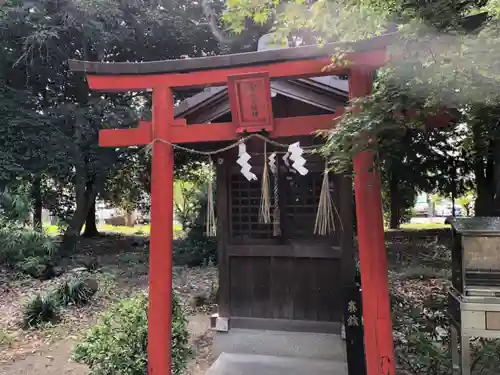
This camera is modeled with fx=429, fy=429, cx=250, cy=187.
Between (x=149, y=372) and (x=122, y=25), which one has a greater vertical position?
(x=122, y=25)

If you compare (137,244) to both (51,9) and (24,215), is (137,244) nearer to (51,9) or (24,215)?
(24,215)

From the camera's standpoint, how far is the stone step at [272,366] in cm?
516

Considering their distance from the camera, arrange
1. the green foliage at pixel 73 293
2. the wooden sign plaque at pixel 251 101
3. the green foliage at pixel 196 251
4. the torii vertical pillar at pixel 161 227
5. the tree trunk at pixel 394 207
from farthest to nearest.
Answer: the tree trunk at pixel 394 207 < the green foliage at pixel 196 251 < the green foliage at pixel 73 293 < the torii vertical pillar at pixel 161 227 < the wooden sign plaque at pixel 251 101

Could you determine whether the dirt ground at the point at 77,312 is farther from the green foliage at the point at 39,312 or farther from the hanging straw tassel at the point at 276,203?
the hanging straw tassel at the point at 276,203

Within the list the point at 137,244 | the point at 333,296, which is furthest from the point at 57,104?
the point at 333,296

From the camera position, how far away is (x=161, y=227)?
165 inches

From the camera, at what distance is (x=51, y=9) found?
447 inches

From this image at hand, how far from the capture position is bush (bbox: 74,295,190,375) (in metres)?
4.22

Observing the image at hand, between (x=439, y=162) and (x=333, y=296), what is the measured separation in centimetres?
370

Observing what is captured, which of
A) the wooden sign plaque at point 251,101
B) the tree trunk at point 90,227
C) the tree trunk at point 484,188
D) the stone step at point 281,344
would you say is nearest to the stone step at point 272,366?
the stone step at point 281,344

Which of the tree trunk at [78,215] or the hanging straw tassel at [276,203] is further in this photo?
the tree trunk at [78,215]

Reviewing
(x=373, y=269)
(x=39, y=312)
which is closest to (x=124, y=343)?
(x=373, y=269)

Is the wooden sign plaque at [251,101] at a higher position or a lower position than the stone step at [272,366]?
higher

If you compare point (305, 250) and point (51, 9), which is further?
point (51, 9)
